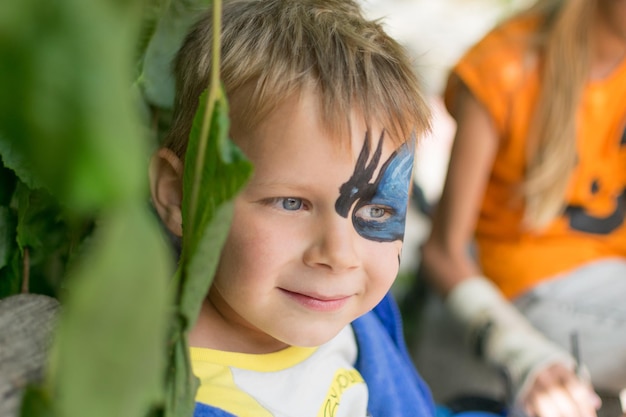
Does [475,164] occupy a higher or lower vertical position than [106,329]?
lower

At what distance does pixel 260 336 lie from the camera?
79 cm

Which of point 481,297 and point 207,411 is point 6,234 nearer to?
point 207,411

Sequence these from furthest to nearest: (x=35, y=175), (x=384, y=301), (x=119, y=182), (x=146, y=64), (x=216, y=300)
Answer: (x=384, y=301) → (x=146, y=64) → (x=216, y=300) → (x=35, y=175) → (x=119, y=182)

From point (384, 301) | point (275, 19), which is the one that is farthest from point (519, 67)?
point (275, 19)

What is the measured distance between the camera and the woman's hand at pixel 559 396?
1.10 m

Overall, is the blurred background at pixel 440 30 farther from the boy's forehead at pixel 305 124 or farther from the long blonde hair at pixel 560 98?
the boy's forehead at pixel 305 124

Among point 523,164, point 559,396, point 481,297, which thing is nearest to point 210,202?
point 559,396

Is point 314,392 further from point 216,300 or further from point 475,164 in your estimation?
point 475,164

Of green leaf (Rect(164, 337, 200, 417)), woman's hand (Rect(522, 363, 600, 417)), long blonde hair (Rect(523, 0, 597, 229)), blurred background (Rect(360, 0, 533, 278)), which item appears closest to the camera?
green leaf (Rect(164, 337, 200, 417))

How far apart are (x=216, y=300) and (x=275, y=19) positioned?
0.95 ft

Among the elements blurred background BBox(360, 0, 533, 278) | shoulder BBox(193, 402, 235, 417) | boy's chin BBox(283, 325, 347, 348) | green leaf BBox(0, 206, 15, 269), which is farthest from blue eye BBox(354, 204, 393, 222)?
blurred background BBox(360, 0, 533, 278)

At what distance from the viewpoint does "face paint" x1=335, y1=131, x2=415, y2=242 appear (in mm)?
728

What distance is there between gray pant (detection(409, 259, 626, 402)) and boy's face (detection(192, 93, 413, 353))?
718mm

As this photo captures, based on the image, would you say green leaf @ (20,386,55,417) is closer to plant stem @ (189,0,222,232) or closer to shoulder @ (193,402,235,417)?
plant stem @ (189,0,222,232)
